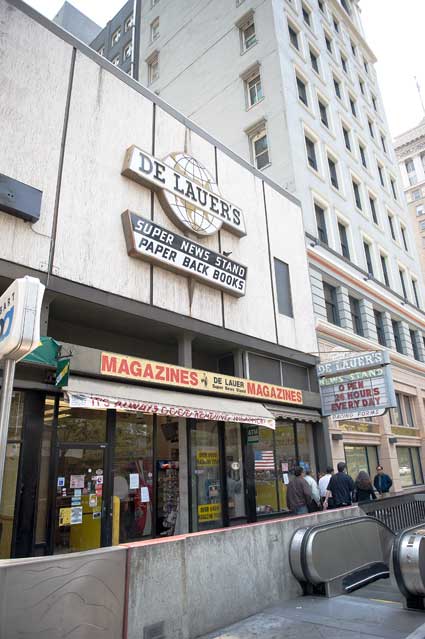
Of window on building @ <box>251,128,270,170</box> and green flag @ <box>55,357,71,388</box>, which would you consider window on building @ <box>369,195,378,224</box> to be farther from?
green flag @ <box>55,357,71,388</box>

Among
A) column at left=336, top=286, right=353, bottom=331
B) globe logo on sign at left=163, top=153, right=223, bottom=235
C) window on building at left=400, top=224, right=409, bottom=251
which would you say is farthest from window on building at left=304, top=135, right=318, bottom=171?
window on building at left=400, top=224, right=409, bottom=251

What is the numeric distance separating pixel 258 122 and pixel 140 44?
46.9 ft

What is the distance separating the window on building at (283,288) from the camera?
1531cm

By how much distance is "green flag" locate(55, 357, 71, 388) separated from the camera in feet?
28.1

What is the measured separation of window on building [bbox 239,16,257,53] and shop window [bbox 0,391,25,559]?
66.3 feet

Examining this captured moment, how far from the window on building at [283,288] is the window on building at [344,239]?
607 cm

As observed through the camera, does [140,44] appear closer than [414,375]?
No

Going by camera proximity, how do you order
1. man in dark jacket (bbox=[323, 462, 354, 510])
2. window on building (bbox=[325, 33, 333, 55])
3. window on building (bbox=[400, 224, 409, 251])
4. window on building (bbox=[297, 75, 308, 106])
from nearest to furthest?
man in dark jacket (bbox=[323, 462, 354, 510]), window on building (bbox=[297, 75, 308, 106]), window on building (bbox=[325, 33, 333, 55]), window on building (bbox=[400, 224, 409, 251])

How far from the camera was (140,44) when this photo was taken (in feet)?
96.0

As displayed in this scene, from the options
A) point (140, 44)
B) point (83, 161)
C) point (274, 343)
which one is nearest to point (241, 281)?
point (274, 343)

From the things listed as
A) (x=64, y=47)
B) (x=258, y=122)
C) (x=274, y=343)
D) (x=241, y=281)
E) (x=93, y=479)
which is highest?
(x=258, y=122)

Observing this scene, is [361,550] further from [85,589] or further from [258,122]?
A: [258,122]

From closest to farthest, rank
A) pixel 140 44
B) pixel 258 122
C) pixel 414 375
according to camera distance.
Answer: pixel 258 122 < pixel 414 375 < pixel 140 44

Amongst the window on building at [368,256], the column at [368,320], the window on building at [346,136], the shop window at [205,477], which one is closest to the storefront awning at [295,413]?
the shop window at [205,477]
